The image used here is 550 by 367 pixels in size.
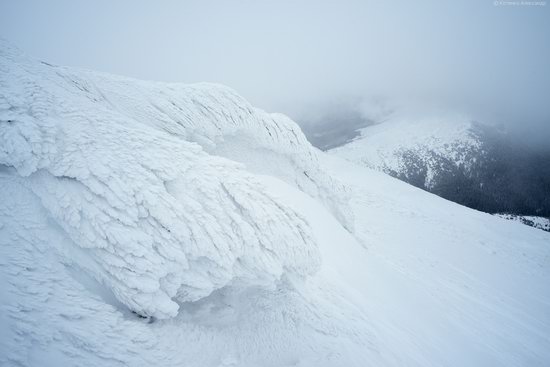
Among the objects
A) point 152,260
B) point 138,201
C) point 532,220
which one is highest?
point 138,201

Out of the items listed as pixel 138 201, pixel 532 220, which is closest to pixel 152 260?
pixel 138 201

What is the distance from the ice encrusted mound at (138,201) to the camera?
13.1 ft

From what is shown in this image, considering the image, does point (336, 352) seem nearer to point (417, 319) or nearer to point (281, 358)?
point (281, 358)

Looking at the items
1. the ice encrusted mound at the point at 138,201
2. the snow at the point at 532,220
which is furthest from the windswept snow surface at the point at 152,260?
the snow at the point at 532,220

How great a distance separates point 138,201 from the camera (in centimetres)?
435

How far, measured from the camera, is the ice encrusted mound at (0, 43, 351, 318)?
13.1ft

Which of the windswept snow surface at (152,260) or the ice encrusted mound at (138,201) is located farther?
the ice encrusted mound at (138,201)

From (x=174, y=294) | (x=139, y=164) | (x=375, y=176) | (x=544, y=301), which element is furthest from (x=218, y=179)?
(x=375, y=176)

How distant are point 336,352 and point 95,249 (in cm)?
446

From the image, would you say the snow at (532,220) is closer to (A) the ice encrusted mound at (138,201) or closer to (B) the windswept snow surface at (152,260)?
(B) the windswept snow surface at (152,260)

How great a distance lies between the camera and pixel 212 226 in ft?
15.8

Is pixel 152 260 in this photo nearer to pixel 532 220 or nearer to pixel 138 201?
pixel 138 201

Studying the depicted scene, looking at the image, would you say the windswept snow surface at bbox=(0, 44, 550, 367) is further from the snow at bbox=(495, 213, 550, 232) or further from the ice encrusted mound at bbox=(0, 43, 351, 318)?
the snow at bbox=(495, 213, 550, 232)

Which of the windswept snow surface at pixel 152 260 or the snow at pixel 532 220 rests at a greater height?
the windswept snow surface at pixel 152 260
